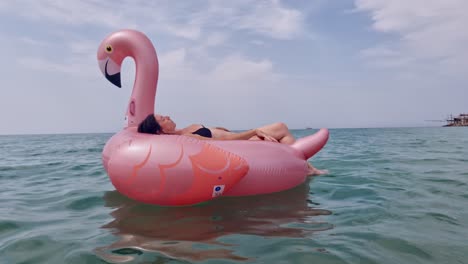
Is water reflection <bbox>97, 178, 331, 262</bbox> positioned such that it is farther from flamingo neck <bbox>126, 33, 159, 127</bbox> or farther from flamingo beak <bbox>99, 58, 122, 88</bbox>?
flamingo beak <bbox>99, 58, 122, 88</bbox>

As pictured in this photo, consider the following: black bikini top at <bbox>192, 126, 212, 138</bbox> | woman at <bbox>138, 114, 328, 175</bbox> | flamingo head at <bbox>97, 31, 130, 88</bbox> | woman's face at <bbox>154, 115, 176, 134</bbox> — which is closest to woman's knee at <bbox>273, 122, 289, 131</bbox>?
woman at <bbox>138, 114, 328, 175</bbox>

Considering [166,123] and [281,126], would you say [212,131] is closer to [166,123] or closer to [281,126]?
[166,123]

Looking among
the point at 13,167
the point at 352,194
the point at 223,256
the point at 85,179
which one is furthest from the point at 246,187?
the point at 13,167

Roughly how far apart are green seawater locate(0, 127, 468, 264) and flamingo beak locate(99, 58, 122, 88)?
1.71 metres

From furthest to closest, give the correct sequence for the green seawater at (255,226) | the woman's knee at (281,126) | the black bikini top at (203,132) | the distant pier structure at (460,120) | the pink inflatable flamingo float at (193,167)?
1. the distant pier structure at (460,120)
2. the woman's knee at (281,126)
3. the black bikini top at (203,132)
4. the pink inflatable flamingo float at (193,167)
5. the green seawater at (255,226)

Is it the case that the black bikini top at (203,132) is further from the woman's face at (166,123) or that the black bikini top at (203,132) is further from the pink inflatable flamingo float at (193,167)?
the pink inflatable flamingo float at (193,167)

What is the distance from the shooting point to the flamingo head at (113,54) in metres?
4.89

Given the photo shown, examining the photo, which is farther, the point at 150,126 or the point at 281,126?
the point at 281,126

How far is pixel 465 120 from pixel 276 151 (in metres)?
79.9

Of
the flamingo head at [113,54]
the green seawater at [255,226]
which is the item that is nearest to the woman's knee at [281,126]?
the green seawater at [255,226]

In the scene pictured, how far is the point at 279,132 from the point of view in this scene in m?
4.81

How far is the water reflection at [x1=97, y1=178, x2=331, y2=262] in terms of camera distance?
2336mm

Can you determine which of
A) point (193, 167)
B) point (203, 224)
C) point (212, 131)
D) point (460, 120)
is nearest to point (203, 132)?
point (212, 131)

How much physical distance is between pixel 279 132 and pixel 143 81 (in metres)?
2.13
